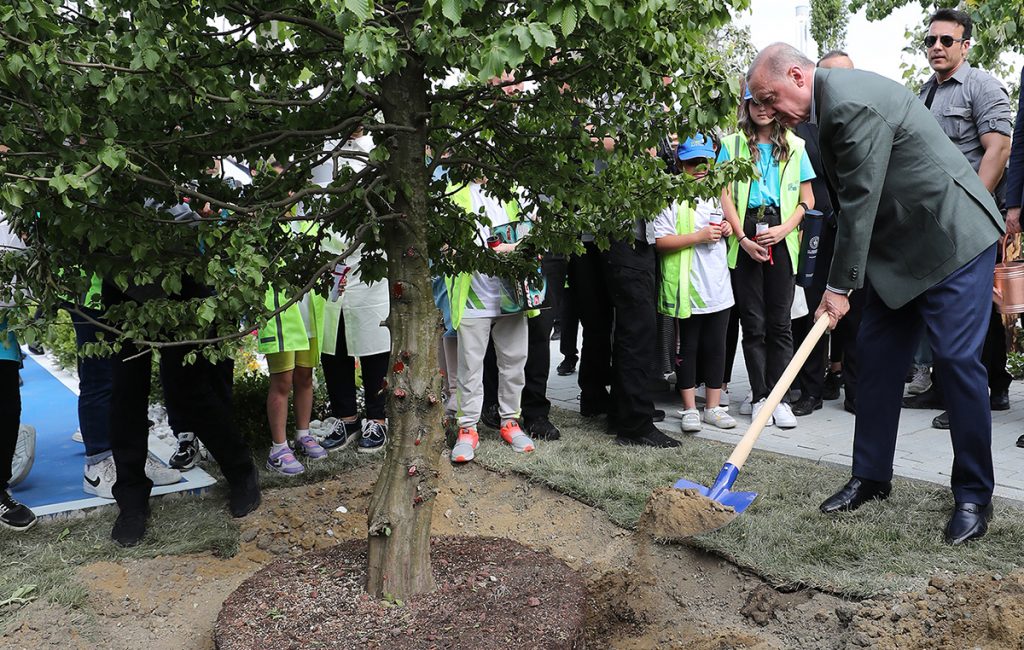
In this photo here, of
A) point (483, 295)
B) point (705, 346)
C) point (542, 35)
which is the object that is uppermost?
point (542, 35)

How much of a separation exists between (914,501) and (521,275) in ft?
6.91

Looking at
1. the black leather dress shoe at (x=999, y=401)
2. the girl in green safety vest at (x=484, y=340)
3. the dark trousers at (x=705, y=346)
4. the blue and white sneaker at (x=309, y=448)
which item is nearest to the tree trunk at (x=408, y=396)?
the girl in green safety vest at (x=484, y=340)

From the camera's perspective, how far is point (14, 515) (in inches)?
163

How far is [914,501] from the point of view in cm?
408

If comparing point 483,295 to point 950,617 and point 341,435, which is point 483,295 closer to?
point 341,435

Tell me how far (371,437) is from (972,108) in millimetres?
4251

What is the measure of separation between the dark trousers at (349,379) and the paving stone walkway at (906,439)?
1771mm

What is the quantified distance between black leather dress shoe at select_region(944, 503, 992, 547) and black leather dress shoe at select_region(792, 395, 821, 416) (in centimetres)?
248

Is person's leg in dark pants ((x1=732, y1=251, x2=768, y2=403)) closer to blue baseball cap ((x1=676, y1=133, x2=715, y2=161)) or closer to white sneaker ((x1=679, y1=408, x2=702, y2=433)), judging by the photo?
white sneaker ((x1=679, y1=408, x2=702, y2=433))

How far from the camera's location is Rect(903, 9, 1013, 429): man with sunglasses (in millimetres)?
5355

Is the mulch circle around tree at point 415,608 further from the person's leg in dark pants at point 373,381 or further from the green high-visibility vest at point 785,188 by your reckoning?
the green high-visibility vest at point 785,188

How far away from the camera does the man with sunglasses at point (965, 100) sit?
5.36 metres

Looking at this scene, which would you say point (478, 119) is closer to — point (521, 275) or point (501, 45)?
point (521, 275)

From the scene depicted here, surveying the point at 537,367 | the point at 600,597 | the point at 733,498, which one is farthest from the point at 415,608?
the point at 537,367
